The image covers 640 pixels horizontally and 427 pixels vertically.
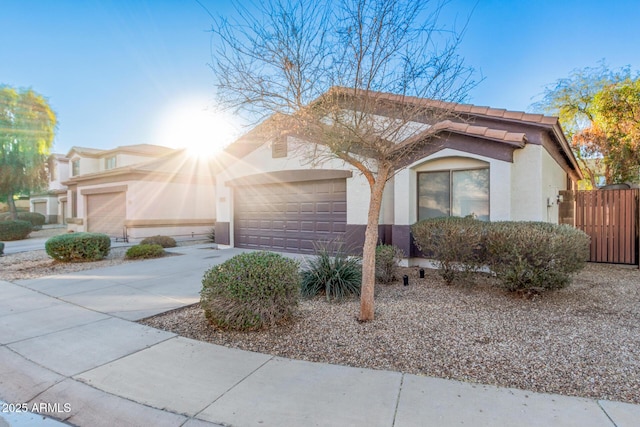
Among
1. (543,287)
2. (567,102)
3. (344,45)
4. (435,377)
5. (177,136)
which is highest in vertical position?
(567,102)

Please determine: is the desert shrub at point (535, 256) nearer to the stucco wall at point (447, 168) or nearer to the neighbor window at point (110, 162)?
the stucco wall at point (447, 168)

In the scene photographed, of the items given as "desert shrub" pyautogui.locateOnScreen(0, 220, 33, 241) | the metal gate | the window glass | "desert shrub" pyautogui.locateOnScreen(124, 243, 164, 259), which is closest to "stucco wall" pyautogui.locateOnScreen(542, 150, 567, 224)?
the metal gate

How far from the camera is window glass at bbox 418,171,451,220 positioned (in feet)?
28.7

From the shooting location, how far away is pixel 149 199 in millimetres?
16859

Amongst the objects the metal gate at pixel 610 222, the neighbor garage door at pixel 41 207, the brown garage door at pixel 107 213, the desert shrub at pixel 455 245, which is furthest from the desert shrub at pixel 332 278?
the neighbor garage door at pixel 41 207

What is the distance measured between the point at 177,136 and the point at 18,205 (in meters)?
46.1

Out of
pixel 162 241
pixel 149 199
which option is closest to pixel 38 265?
pixel 162 241

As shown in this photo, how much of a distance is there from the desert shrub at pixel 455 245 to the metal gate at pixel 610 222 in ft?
18.2

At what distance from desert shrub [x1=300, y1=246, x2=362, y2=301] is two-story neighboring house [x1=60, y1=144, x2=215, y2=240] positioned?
439 inches

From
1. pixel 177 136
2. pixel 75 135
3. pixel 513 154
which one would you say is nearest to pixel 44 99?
pixel 75 135

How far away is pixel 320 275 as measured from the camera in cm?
639

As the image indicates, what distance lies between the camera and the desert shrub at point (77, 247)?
10047 mm

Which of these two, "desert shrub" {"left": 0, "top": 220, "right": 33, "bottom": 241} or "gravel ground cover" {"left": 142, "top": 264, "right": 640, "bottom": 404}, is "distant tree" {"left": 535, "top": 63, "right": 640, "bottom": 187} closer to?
"gravel ground cover" {"left": 142, "top": 264, "right": 640, "bottom": 404}

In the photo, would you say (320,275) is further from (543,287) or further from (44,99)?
(44,99)
